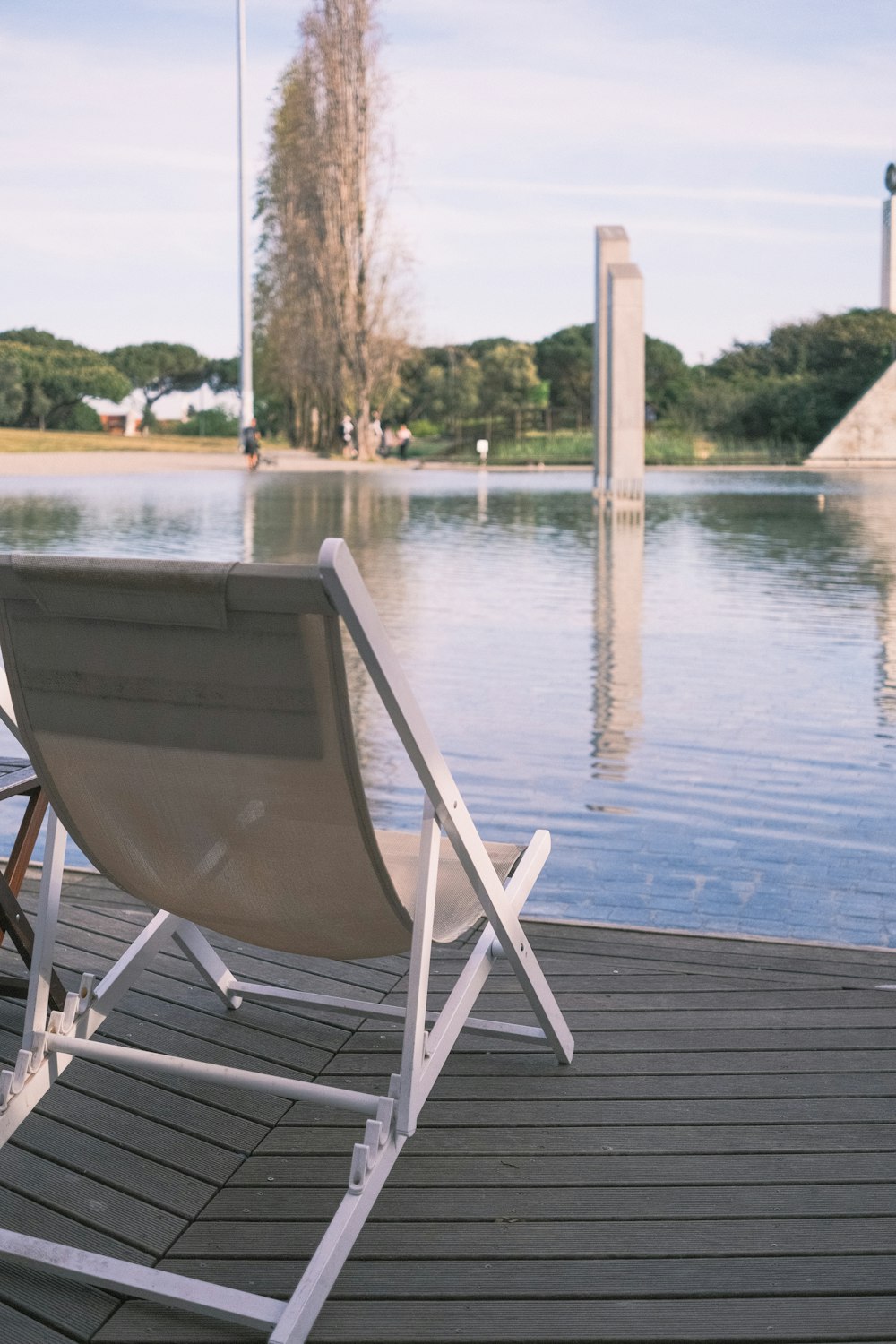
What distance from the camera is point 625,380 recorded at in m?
20.8

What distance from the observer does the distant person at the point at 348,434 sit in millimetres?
38812

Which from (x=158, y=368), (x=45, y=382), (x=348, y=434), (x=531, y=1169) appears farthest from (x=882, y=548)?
(x=158, y=368)

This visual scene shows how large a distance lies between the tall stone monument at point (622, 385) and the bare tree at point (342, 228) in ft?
60.1

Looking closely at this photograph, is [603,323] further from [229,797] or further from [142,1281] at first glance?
[142,1281]

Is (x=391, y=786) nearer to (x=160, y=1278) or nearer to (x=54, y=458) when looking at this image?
(x=160, y=1278)

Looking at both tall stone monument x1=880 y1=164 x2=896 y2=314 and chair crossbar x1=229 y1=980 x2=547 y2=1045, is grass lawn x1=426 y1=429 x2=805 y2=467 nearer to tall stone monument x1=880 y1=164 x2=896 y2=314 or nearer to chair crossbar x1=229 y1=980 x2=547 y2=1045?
tall stone monument x1=880 y1=164 x2=896 y2=314

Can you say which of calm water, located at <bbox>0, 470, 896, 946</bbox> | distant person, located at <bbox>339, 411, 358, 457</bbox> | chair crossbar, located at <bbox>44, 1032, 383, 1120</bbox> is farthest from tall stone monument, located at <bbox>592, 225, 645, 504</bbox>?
chair crossbar, located at <bbox>44, 1032, 383, 1120</bbox>

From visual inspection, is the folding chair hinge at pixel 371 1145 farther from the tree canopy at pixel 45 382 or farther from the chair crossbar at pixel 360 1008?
the tree canopy at pixel 45 382

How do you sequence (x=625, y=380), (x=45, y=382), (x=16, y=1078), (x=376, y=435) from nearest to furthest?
(x=16, y=1078) < (x=625, y=380) < (x=376, y=435) < (x=45, y=382)

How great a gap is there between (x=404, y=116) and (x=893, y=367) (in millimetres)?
14458

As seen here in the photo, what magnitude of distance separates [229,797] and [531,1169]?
665 mm

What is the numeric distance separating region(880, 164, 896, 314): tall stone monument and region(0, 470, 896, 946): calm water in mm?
27418

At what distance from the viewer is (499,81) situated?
159 feet

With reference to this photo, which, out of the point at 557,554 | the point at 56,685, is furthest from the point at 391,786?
the point at 557,554
